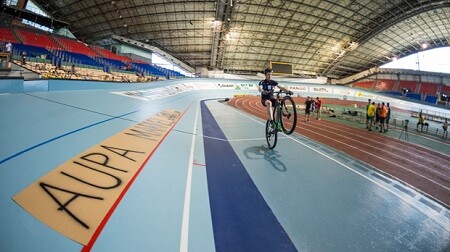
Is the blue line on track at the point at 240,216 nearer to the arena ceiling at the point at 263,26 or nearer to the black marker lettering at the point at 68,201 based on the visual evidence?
the black marker lettering at the point at 68,201

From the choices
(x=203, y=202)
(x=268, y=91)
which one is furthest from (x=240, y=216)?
(x=268, y=91)

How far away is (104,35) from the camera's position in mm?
39000

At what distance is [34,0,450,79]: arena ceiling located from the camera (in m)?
31.8

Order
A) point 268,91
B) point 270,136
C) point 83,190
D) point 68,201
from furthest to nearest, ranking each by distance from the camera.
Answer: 1. point 270,136
2. point 268,91
3. point 83,190
4. point 68,201

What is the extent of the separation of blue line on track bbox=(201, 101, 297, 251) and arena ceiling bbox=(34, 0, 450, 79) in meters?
29.5

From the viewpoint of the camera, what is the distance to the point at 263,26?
36438mm

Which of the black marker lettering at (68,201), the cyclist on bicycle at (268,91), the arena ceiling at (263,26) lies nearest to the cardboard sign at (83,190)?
the black marker lettering at (68,201)

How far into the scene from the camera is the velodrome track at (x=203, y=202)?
6.50ft

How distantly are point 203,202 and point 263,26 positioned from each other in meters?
38.6

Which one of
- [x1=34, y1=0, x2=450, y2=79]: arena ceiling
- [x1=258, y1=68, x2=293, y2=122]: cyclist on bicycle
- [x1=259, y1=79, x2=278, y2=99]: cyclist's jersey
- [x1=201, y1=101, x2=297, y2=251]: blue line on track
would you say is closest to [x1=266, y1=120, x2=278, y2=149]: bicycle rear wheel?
[x1=258, y1=68, x2=293, y2=122]: cyclist on bicycle

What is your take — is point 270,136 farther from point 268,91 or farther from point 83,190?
point 83,190

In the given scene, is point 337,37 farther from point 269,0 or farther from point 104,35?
point 104,35

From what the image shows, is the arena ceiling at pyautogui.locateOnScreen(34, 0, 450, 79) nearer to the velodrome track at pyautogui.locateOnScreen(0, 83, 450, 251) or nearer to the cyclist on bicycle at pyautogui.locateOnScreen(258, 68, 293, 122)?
the cyclist on bicycle at pyautogui.locateOnScreen(258, 68, 293, 122)

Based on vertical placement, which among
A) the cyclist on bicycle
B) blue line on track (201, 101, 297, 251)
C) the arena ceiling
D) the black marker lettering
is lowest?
blue line on track (201, 101, 297, 251)
